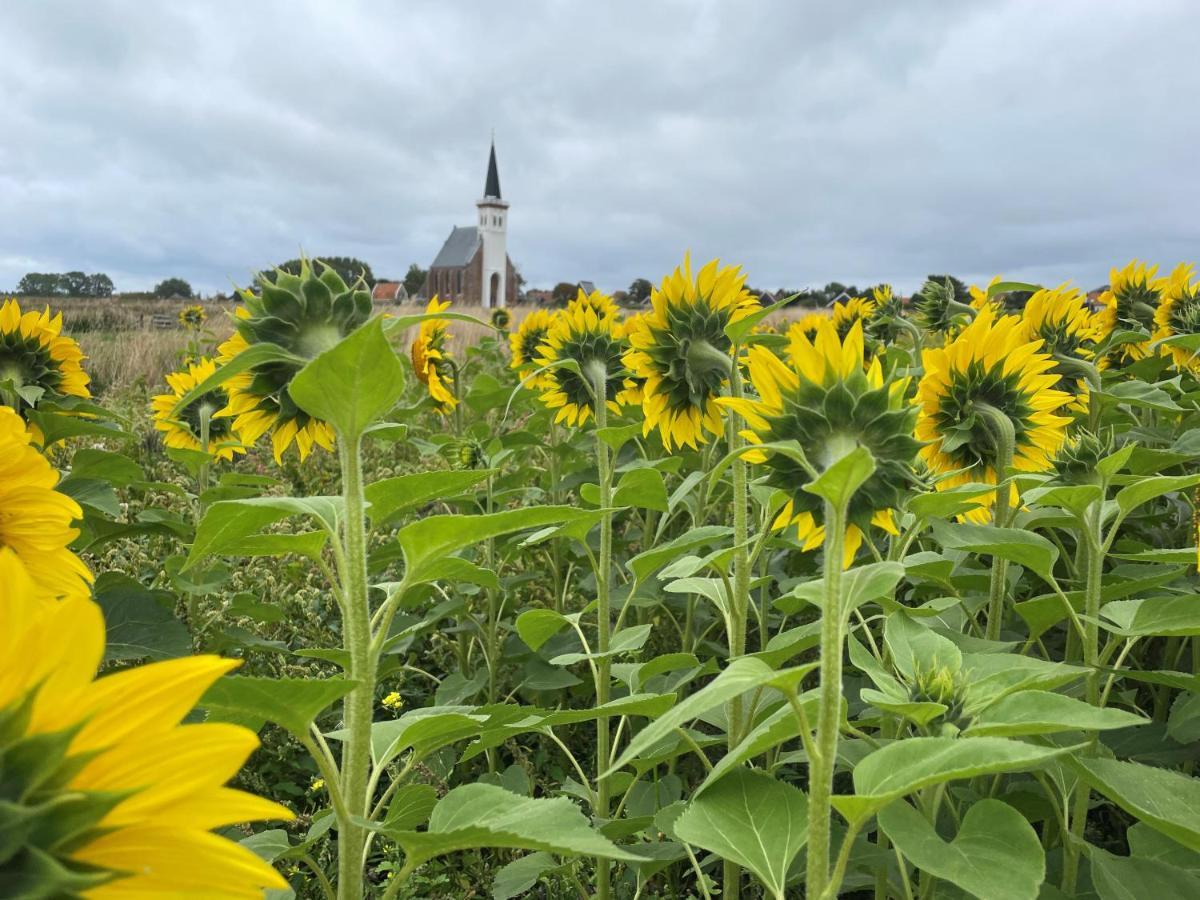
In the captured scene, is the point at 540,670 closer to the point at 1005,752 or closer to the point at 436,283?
the point at 1005,752

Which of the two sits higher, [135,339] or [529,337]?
[135,339]

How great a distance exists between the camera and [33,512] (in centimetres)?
103

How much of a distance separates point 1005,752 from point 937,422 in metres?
1.14

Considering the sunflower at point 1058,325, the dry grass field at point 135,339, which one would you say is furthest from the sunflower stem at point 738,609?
the dry grass field at point 135,339

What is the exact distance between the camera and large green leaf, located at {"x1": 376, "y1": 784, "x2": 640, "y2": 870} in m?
0.76

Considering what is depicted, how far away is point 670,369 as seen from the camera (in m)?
1.92

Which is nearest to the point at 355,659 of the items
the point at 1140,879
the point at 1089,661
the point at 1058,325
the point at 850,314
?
the point at 1140,879

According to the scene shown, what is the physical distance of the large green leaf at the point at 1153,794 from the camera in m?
0.94

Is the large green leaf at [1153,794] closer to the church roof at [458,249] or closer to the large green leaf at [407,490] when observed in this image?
the large green leaf at [407,490]

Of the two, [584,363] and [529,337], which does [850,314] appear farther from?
[584,363]

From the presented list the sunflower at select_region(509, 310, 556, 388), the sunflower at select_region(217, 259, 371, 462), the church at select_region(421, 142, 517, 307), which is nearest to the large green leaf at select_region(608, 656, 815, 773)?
the sunflower at select_region(217, 259, 371, 462)

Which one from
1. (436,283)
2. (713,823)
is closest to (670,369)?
(713,823)

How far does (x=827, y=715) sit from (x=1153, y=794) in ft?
1.59

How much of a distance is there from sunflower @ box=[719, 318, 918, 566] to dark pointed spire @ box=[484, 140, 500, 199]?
70.6 meters
